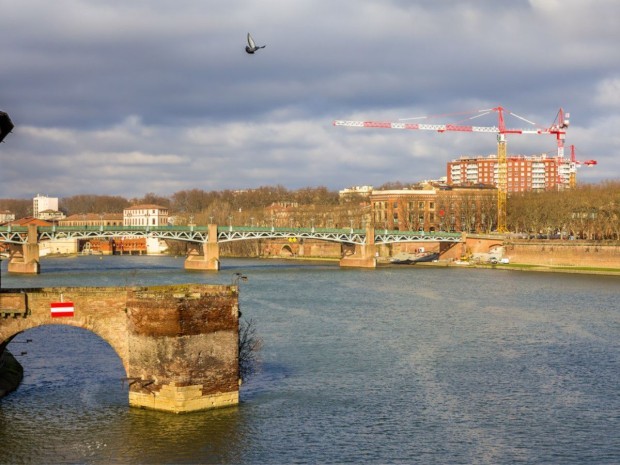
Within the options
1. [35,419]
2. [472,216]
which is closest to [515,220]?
[472,216]

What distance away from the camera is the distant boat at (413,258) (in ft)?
381

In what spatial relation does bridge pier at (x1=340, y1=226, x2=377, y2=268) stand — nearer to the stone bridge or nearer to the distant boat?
the distant boat

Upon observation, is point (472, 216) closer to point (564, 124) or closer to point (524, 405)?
point (564, 124)

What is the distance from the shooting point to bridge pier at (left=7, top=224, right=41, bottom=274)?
9238 centimetres

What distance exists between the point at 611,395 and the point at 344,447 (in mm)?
11583

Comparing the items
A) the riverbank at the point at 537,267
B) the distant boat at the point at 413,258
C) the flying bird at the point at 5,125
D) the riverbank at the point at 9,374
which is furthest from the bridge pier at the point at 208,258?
the flying bird at the point at 5,125

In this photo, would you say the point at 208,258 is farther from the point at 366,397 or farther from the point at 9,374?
the point at 366,397

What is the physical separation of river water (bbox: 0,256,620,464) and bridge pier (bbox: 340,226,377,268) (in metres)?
50.2

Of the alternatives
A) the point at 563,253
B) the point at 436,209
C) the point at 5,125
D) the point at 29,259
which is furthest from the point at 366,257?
the point at 5,125

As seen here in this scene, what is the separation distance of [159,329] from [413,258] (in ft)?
313

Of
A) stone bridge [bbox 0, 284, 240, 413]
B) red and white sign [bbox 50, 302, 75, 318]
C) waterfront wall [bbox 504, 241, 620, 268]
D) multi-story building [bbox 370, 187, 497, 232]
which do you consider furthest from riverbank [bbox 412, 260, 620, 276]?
red and white sign [bbox 50, 302, 75, 318]

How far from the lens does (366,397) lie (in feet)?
100

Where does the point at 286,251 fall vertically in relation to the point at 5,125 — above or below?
below

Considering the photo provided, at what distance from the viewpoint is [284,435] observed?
2583cm
